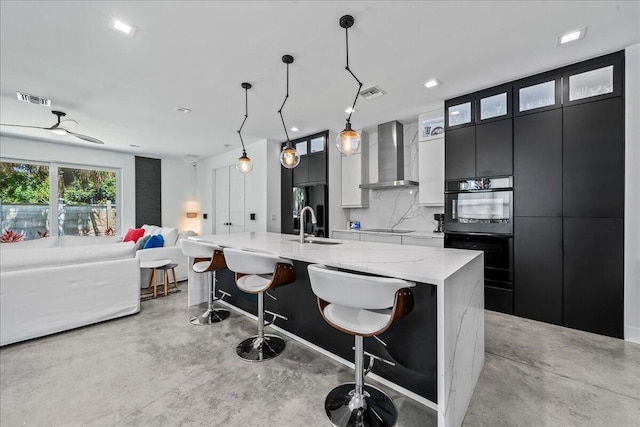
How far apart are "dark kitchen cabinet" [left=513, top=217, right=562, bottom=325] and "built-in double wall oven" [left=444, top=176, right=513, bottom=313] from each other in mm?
72

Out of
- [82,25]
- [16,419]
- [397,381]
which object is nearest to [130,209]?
[82,25]

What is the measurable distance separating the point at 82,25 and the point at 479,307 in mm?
3589

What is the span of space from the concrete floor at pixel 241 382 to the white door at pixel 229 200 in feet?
12.0

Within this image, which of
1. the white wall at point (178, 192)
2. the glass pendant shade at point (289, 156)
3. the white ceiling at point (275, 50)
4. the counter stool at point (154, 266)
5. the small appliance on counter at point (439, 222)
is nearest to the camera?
the white ceiling at point (275, 50)

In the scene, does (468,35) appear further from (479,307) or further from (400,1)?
(479,307)

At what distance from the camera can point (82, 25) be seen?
2.00m

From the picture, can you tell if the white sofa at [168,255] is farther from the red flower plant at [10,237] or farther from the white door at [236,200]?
the red flower plant at [10,237]

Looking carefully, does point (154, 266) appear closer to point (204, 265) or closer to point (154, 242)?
point (154, 242)

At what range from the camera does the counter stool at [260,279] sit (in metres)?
2.00

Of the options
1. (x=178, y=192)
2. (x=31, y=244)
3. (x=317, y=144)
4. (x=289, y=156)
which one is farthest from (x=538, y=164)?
(x=178, y=192)

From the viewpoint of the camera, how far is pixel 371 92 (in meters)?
3.16

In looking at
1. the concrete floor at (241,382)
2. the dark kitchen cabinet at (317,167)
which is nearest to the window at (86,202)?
the concrete floor at (241,382)

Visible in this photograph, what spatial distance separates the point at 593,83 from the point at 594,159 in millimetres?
729

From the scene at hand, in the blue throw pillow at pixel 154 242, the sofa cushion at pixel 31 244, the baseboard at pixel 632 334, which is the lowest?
the baseboard at pixel 632 334
